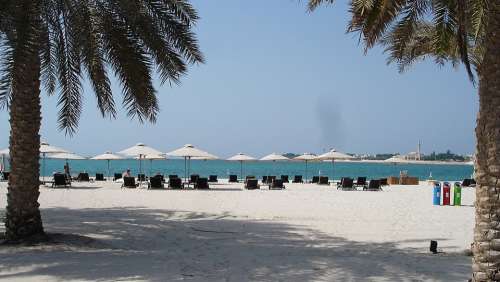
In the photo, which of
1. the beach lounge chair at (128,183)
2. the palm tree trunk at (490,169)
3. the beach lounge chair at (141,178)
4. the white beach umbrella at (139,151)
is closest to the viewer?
the palm tree trunk at (490,169)

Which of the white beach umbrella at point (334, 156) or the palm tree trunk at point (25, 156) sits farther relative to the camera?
the white beach umbrella at point (334, 156)

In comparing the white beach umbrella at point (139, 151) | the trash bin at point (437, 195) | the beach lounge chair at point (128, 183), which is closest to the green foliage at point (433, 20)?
the trash bin at point (437, 195)

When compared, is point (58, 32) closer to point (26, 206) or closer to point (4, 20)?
point (4, 20)

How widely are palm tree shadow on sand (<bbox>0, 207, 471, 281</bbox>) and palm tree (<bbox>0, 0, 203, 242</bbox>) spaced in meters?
0.92

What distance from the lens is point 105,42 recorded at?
27.9 ft

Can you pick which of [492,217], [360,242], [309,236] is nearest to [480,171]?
[492,217]

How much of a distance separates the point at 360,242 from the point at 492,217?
4.56m

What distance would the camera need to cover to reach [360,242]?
9.77 meters

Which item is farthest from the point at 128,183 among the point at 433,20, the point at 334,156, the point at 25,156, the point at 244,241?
the point at 433,20

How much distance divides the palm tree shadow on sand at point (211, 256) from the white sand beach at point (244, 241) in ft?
0.05

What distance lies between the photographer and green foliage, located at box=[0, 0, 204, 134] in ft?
23.7

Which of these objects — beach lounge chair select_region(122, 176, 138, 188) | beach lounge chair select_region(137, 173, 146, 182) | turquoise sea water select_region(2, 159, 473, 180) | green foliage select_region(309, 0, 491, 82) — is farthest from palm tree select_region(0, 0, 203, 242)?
turquoise sea water select_region(2, 159, 473, 180)

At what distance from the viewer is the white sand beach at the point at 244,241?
6.69 meters

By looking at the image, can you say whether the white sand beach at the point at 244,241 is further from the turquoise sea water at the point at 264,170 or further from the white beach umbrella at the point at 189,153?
the turquoise sea water at the point at 264,170
